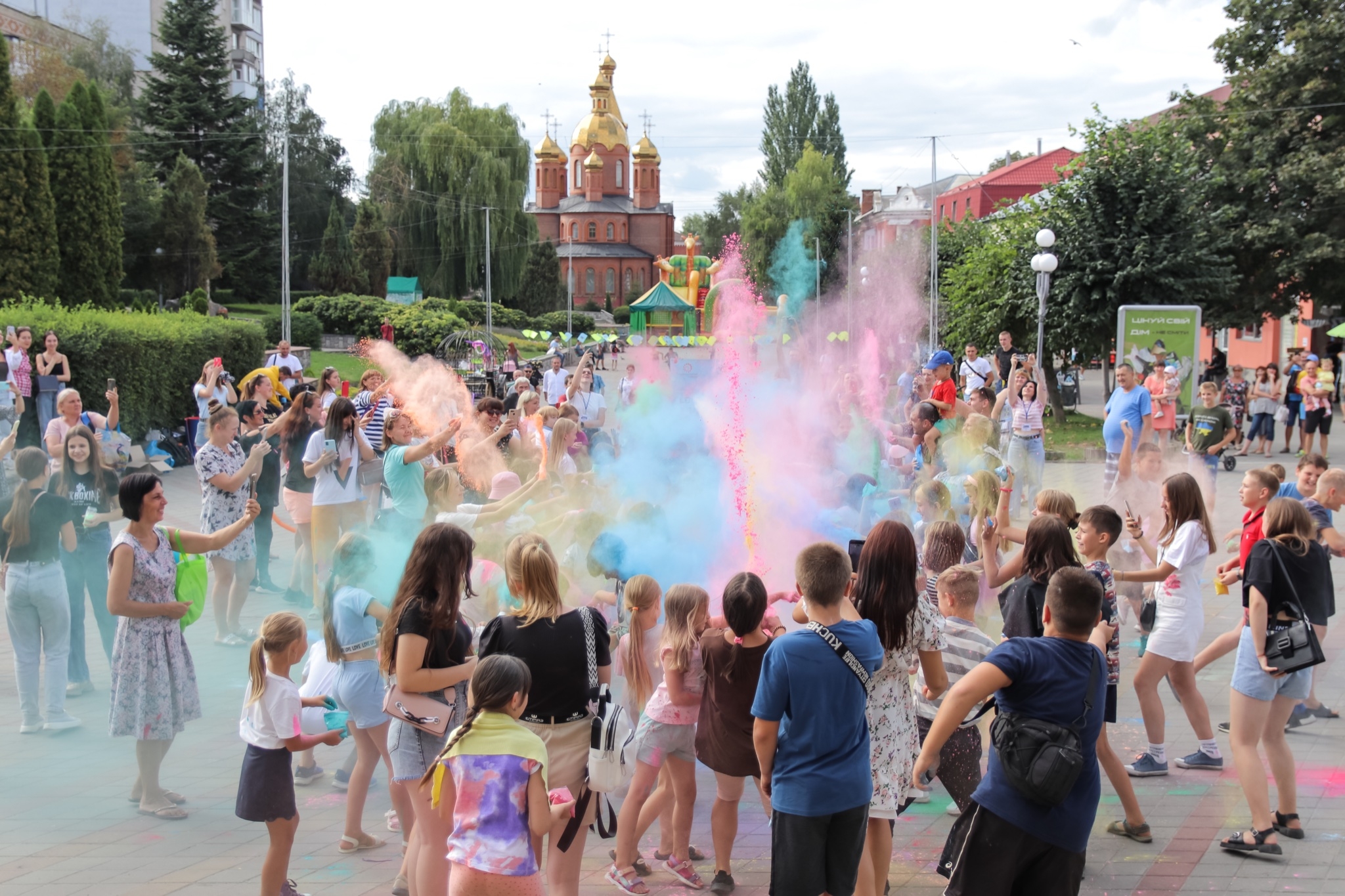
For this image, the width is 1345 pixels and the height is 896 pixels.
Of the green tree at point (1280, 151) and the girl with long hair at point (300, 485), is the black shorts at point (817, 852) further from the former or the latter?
the green tree at point (1280, 151)

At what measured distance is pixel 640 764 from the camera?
4.65 m

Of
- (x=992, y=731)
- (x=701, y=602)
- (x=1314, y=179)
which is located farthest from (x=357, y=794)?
(x=1314, y=179)

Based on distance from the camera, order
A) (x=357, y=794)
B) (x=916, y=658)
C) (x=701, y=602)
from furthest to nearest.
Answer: (x=357, y=794)
(x=701, y=602)
(x=916, y=658)

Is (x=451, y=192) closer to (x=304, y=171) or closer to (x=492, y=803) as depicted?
(x=304, y=171)

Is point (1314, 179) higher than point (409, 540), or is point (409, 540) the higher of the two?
point (1314, 179)

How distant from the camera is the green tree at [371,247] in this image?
179 ft

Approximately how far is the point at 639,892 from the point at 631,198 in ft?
326

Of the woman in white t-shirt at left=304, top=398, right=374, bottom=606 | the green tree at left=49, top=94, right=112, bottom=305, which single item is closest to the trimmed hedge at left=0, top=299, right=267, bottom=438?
A: the woman in white t-shirt at left=304, top=398, right=374, bottom=606

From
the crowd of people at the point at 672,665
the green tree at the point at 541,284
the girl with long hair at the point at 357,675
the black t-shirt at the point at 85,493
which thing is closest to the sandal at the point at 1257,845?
the crowd of people at the point at 672,665

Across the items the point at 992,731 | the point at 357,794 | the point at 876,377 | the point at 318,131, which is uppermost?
the point at 318,131

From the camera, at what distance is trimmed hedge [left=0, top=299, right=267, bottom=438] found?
683 inches

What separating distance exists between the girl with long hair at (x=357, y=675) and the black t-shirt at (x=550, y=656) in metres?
0.91

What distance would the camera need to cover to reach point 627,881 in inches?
178

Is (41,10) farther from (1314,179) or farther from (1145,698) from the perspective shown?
(1145,698)
